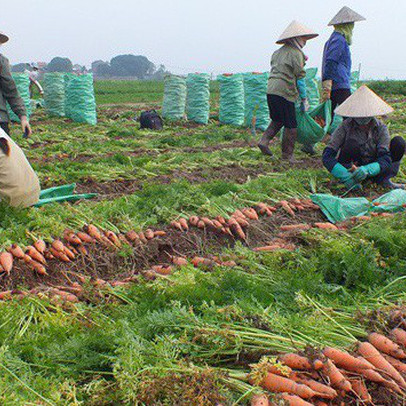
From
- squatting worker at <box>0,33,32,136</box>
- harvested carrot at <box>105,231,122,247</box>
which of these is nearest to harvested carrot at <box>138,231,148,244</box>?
harvested carrot at <box>105,231,122,247</box>

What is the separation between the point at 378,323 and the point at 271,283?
981 mm

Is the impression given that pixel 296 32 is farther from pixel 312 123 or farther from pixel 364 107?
pixel 364 107

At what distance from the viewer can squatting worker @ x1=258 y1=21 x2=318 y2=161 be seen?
8.11m

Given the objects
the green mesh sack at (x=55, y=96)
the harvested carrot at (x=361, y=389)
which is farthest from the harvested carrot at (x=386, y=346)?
the green mesh sack at (x=55, y=96)

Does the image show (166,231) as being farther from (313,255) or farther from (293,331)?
(293,331)

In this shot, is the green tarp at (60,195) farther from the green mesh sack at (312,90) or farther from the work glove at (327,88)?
the green mesh sack at (312,90)

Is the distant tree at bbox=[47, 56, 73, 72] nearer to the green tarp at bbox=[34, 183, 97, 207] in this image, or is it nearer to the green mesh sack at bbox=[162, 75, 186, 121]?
the green mesh sack at bbox=[162, 75, 186, 121]

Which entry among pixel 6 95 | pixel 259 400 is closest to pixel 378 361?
pixel 259 400

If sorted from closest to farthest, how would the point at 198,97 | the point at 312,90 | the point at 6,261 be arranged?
the point at 6,261 → the point at 312,90 → the point at 198,97

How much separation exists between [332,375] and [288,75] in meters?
6.69

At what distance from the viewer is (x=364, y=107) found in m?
5.71

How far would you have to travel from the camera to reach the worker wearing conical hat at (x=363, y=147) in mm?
5793

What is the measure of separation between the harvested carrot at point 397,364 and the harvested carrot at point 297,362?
1.40ft

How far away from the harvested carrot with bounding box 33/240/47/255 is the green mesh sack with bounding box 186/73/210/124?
423 inches
